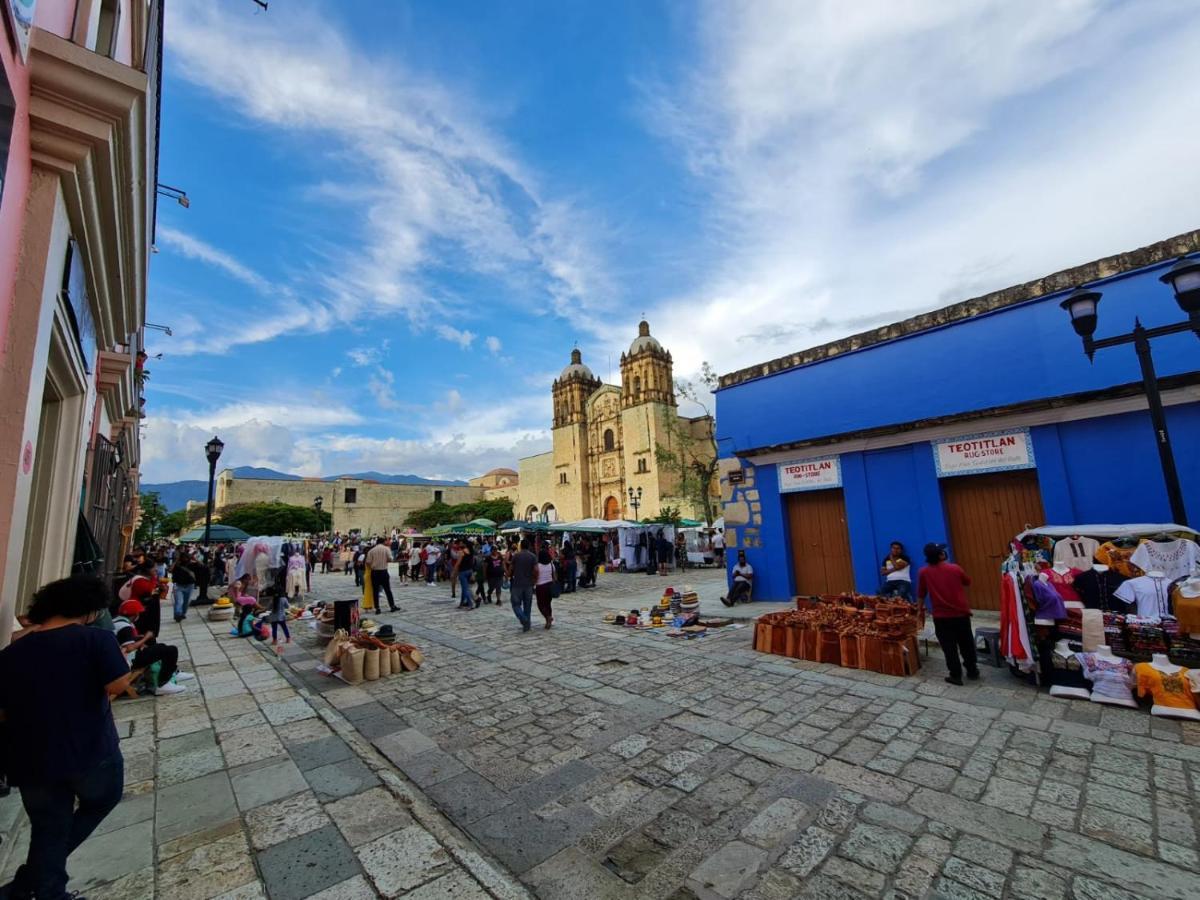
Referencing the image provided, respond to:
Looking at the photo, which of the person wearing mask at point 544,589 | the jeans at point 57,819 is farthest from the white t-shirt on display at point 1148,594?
the jeans at point 57,819

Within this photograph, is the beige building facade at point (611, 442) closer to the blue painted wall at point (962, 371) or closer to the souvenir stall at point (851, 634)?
the blue painted wall at point (962, 371)

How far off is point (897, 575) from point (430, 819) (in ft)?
25.6

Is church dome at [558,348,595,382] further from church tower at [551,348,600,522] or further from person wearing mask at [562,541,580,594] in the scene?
person wearing mask at [562,541,580,594]

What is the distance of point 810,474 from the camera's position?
420 inches

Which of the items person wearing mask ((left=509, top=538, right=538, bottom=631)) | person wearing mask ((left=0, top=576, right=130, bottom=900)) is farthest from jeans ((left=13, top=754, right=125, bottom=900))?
person wearing mask ((left=509, top=538, right=538, bottom=631))

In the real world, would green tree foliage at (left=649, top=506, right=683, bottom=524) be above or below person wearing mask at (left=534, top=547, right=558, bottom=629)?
above

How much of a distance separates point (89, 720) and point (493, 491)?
69342 millimetres

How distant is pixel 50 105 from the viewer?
9.30 feet

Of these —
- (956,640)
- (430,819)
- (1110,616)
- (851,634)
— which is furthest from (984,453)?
(430,819)

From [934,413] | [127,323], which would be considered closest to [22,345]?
[127,323]

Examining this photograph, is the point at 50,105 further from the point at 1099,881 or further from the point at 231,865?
the point at 1099,881

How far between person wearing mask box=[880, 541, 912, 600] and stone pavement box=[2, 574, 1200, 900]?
9.50 feet

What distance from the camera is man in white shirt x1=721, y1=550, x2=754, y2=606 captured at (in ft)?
35.2

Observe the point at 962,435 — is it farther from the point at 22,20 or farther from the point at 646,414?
the point at 646,414
